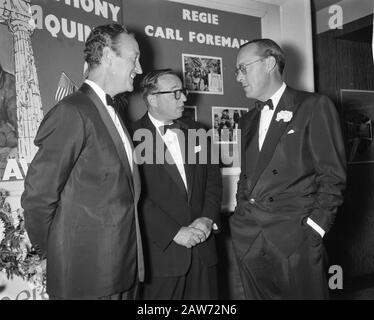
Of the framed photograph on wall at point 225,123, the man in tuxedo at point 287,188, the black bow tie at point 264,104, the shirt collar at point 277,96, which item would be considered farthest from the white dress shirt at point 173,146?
the framed photograph on wall at point 225,123

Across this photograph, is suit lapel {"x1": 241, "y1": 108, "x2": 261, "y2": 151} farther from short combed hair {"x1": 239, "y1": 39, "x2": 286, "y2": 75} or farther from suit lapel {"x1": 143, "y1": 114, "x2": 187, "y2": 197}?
suit lapel {"x1": 143, "y1": 114, "x2": 187, "y2": 197}

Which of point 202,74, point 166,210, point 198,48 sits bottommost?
point 166,210

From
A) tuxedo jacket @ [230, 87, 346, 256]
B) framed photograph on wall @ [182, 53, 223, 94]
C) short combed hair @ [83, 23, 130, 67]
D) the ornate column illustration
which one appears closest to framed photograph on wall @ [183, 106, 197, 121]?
framed photograph on wall @ [182, 53, 223, 94]

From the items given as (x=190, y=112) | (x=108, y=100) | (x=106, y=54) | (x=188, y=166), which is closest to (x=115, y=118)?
(x=108, y=100)

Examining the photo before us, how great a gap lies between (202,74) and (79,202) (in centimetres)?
217

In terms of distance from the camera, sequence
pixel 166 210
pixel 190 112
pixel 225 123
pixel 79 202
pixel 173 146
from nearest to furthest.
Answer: pixel 79 202
pixel 166 210
pixel 173 146
pixel 190 112
pixel 225 123

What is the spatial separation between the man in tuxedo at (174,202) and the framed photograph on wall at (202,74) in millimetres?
809

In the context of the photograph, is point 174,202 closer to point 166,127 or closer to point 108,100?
point 166,127

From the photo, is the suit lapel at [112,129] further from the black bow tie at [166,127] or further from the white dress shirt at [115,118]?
the black bow tie at [166,127]

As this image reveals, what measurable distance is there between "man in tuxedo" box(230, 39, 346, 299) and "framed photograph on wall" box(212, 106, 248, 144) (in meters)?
1.13

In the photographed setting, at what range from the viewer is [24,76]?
8.48 feet
